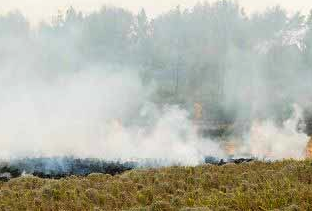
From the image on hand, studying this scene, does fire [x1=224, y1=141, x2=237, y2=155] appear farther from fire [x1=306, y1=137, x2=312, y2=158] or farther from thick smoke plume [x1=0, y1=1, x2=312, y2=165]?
fire [x1=306, y1=137, x2=312, y2=158]

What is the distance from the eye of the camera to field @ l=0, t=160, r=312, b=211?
17.7 m

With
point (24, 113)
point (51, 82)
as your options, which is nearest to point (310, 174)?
point (24, 113)

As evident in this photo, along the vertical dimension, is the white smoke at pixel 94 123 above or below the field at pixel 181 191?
above

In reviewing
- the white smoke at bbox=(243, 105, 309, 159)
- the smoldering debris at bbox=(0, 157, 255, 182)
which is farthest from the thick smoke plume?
the smoldering debris at bbox=(0, 157, 255, 182)

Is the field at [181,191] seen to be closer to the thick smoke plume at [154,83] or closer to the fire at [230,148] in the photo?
the thick smoke plume at [154,83]

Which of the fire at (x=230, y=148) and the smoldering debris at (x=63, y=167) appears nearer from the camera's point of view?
the smoldering debris at (x=63, y=167)

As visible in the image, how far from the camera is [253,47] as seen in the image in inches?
3061

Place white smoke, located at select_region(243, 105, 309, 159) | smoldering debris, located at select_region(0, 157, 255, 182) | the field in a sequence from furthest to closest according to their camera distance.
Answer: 1. white smoke, located at select_region(243, 105, 309, 159)
2. smoldering debris, located at select_region(0, 157, 255, 182)
3. the field

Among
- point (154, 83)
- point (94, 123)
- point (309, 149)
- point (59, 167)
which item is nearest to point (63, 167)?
point (59, 167)

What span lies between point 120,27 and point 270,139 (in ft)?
153

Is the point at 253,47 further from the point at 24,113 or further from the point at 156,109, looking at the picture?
the point at 24,113

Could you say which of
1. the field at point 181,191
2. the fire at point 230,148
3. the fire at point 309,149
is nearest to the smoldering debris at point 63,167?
the field at point 181,191

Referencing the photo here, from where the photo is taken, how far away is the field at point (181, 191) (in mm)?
17672

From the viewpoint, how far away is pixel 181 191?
21.7 metres
